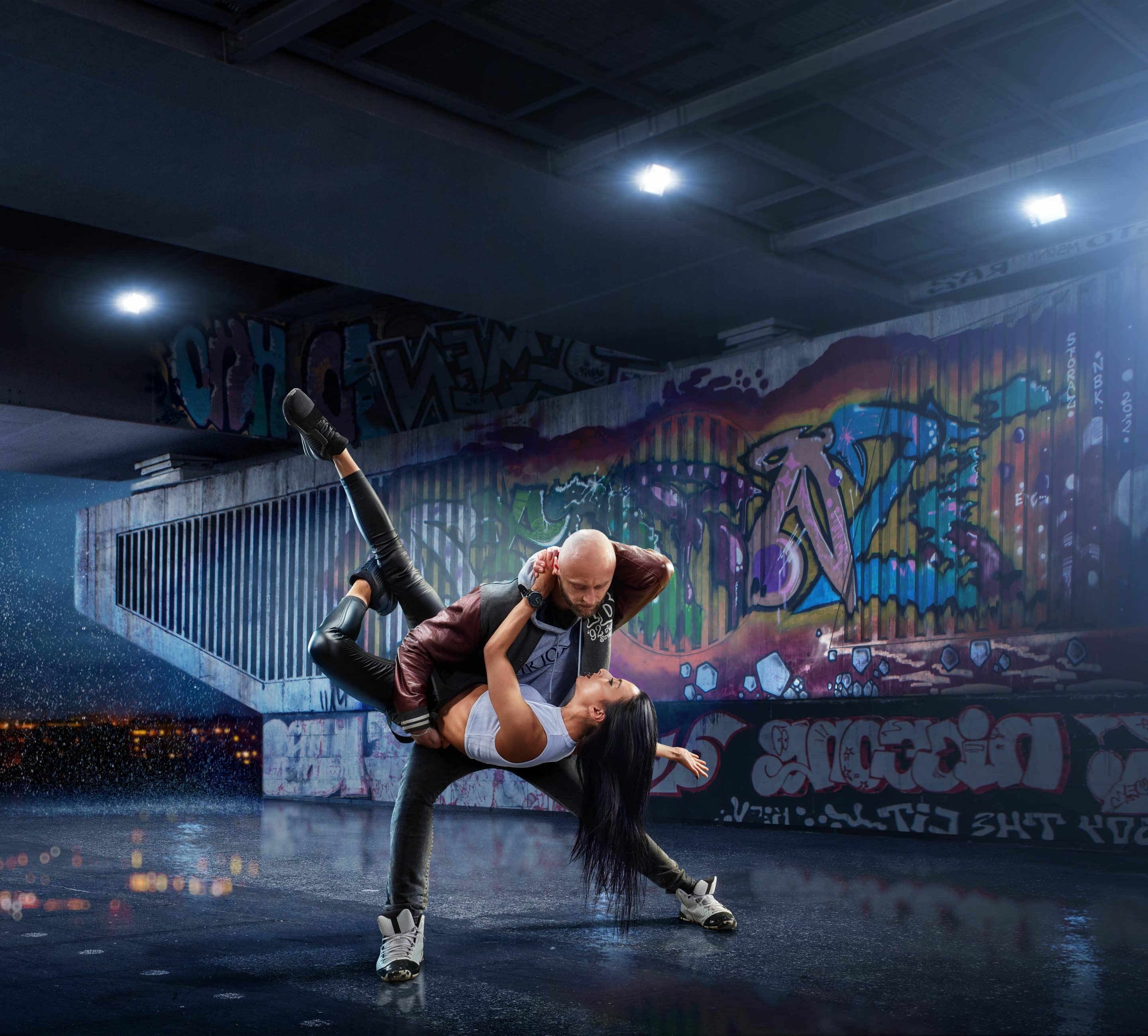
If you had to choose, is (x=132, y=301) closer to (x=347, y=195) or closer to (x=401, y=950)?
(x=347, y=195)

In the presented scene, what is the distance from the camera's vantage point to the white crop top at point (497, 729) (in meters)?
4.46

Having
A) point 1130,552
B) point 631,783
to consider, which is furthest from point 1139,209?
point 631,783

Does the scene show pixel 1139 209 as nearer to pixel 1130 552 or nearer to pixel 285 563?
pixel 1130 552

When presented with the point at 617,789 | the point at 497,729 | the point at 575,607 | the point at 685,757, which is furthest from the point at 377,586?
the point at 685,757

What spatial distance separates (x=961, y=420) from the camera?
9.40 m

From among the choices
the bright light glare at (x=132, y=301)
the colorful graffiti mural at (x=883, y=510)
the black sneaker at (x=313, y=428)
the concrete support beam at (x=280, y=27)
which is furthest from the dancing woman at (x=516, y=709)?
the bright light glare at (x=132, y=301)

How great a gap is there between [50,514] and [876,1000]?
2000 centimetres

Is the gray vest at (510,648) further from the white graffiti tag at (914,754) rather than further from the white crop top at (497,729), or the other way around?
the white graffiti tag at (914,754)

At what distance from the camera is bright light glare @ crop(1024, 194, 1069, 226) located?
10.5m

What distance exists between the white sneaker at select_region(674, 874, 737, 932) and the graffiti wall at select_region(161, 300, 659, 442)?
10.1 m

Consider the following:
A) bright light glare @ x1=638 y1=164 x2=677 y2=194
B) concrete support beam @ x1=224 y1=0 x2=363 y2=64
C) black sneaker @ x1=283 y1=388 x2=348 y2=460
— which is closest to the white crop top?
black sneaker @ x1=283 y1=388 x2=348 y2=460

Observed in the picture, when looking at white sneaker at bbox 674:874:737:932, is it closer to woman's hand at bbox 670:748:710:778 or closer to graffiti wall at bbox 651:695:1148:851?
woman's hand at bbox 670:748:710:778

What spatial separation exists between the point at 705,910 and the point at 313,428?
8.79 feet

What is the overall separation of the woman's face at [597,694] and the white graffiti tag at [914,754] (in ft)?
17.0
